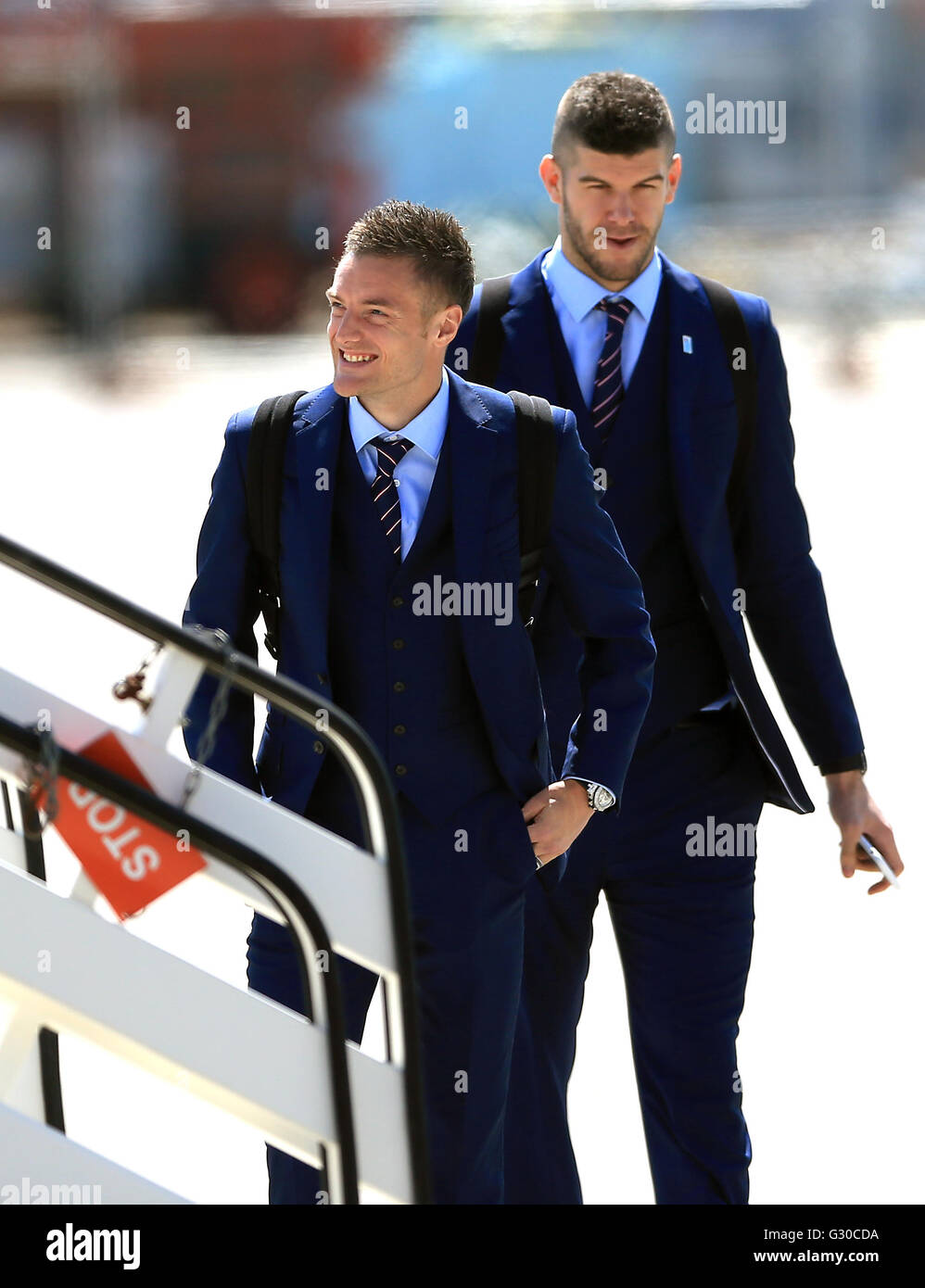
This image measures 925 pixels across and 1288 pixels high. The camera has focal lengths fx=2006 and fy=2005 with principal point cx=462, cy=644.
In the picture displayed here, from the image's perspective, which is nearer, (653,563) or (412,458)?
(412,458)

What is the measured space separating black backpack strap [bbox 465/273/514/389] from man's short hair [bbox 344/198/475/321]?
0.66 metres

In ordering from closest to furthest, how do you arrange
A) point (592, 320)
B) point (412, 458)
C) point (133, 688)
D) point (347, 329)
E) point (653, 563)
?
1. point (133, 688)
2. point (347, 329)
3. point (412, 458)
4. point (653, 563)
5. point (592, 320)

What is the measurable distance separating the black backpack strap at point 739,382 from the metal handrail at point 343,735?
1.26 m

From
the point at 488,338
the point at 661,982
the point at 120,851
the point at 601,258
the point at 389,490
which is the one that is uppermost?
the point at 601,258

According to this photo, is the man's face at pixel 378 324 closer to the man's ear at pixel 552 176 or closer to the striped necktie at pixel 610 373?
the striped necktie at pixel 610 373

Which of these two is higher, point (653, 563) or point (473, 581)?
point (653, 563)

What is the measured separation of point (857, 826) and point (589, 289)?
102 cm

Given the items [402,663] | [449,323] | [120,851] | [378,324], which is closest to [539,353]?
[449,323]

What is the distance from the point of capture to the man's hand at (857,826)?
3.42 meters

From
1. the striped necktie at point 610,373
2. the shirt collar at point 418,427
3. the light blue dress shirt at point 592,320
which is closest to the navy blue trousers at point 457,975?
the shirt collar at point 418,427

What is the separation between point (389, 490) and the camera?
107 inches

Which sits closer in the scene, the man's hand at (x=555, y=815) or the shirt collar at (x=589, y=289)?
the man's hand at (x=555, y=815)

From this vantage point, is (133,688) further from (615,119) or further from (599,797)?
(615,119)

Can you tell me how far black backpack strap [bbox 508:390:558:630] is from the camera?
272cm
